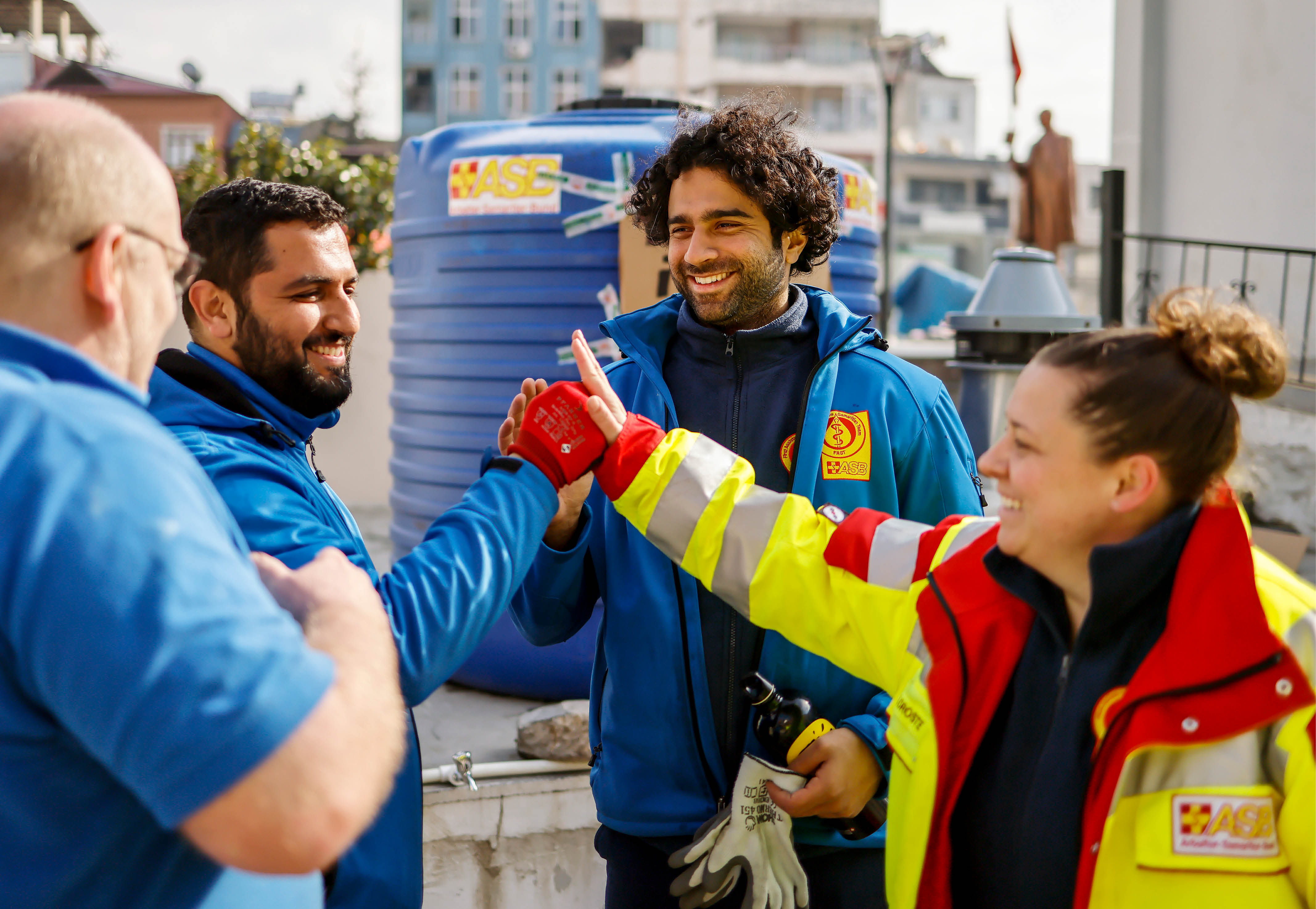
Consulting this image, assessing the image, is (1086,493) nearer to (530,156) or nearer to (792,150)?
(792,150)

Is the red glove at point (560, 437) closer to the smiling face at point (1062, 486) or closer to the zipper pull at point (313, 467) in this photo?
the zipper pull at point (313, 467)

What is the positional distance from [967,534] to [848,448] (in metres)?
0.40

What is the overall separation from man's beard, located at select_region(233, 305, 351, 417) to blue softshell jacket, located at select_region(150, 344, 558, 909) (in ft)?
0.14

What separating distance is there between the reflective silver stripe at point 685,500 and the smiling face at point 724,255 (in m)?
0.46

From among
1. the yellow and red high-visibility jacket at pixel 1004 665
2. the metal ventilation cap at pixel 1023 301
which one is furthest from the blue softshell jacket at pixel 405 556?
the metal ventilation cap at pixel 1023 301

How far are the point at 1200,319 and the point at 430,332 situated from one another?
10.4 feet

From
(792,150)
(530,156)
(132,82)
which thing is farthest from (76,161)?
(132,82)

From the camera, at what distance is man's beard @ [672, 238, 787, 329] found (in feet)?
7.20

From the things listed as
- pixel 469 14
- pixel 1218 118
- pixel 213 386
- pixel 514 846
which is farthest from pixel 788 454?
pixel 469 14

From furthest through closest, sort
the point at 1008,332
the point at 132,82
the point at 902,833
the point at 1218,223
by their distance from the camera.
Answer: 1. the point at 132,82
2. the point at 1218,223
3. the point at 1008,332
4. the point at 902,833

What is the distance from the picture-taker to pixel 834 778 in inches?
74.0

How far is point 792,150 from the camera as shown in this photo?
236cm

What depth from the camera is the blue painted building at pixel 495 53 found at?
45.6m

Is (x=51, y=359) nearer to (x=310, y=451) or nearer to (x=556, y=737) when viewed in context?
(x=310, y=451)
